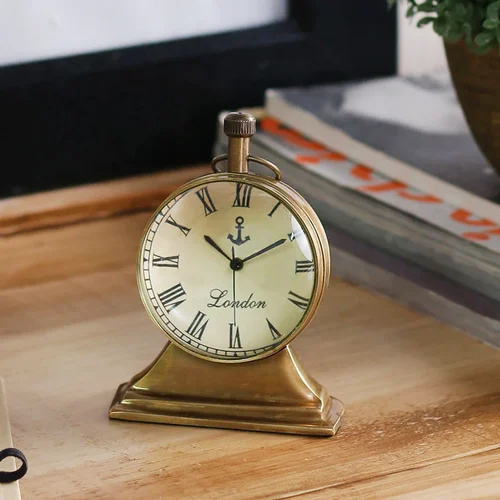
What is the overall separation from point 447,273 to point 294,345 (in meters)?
0.18

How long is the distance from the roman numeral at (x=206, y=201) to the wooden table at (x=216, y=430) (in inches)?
7.2

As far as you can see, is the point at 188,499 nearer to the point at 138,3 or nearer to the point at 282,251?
the point at 282,251

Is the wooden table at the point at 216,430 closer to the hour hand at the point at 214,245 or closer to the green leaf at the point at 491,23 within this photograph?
the hour hand at the point at 214,245

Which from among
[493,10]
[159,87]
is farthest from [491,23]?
[159,87]

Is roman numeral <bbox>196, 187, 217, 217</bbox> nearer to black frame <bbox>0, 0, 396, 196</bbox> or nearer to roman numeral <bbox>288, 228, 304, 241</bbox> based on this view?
roman numeral <bbox>288, 228, 304, 241</bbox>

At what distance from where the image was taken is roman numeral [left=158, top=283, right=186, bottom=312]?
2.55 feet

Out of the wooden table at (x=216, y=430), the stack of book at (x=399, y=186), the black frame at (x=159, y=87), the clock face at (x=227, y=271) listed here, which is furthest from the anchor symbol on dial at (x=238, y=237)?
the black frame at (x=159, y=87)

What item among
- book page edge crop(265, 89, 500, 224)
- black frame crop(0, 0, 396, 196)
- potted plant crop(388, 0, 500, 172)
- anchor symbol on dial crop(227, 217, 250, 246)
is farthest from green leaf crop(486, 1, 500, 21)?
black frame crop(0, 0, 396, 196)

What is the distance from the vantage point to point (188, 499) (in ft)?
2.26

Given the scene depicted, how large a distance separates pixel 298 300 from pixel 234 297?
53 millimetres

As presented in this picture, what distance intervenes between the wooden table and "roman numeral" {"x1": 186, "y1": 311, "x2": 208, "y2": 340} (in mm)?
81

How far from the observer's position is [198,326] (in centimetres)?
78

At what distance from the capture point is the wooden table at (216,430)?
71cm

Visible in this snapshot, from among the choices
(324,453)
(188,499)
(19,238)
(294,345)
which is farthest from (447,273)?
(19,238)
